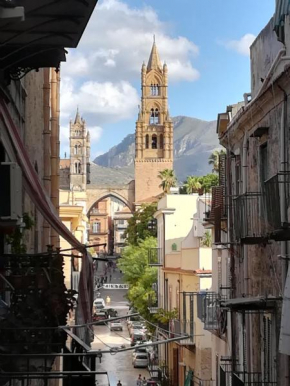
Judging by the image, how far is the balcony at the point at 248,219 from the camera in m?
13.5

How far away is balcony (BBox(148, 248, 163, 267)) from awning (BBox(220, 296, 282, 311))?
29.3 meters

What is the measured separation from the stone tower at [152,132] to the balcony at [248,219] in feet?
398

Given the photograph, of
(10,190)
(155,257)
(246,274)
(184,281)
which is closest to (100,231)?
(155,257)

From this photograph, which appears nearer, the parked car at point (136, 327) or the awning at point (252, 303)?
the awning at point (252, 303)

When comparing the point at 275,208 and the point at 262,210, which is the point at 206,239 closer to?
the point at 262,210

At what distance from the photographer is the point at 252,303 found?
1318cm

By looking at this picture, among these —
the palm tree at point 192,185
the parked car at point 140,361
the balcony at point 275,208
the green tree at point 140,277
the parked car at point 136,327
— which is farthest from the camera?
the palm tree at point 192,185

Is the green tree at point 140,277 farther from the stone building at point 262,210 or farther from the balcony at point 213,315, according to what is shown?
the stone building at point 262,210

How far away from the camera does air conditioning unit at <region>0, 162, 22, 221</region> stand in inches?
300

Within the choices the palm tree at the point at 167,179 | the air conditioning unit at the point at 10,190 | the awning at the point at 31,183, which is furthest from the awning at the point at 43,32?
the palm tree at the point at 167,179

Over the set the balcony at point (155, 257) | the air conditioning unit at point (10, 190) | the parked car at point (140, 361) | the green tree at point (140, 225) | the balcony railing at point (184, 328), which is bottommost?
the parked car at point (140, 361)

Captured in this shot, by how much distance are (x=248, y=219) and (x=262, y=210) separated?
112 cm

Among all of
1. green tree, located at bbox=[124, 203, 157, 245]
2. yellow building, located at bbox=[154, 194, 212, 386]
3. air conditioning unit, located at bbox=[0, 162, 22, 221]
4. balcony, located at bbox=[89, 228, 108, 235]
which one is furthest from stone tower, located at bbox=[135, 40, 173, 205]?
air conditioning unit, located at bbox=[0, 162, 22, 221]

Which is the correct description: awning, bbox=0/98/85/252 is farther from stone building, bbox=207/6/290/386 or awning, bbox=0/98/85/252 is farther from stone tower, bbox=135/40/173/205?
stone tower, bbox=135/40/173/205
